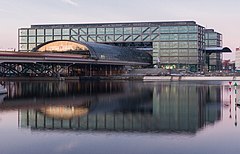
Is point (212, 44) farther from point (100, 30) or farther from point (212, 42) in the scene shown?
point (100, 30)

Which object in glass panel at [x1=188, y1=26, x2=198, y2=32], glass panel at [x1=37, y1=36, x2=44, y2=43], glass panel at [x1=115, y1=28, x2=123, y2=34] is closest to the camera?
glass panel at [x1=188, y1=26, x2=198, y2=32]

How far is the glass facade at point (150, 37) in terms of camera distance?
508 feet

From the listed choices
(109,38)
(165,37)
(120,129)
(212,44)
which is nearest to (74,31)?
(109,38)

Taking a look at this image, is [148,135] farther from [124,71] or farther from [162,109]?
[124,71]

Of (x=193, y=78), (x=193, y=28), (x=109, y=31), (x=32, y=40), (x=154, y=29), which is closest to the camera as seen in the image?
(x=193, y=78)

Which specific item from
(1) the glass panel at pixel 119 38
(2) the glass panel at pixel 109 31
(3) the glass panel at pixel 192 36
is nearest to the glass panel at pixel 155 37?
(3) the glass panel at pixel 192 36

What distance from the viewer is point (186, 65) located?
157750 millimetres

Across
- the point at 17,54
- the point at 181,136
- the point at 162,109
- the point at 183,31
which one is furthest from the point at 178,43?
the point at 181,136

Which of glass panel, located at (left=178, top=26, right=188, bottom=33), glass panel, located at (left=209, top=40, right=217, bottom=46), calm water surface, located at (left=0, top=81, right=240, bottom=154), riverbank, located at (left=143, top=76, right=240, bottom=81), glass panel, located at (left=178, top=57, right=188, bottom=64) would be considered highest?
glass panel, located at (left=178, top=26, right=188, bottom=33)

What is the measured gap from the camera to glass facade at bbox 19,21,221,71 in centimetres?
15488

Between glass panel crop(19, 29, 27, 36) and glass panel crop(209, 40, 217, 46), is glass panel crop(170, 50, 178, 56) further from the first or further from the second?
glass panel crop(19, 29, 27, 36)

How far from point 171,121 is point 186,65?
13080 cm

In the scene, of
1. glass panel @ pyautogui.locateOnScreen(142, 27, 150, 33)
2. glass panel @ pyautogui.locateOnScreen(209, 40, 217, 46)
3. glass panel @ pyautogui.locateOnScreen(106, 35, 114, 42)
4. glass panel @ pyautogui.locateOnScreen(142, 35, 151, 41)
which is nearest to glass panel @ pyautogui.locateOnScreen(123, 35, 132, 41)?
glass panel @ pyautogui.locateOnScreen(106, 35, 114, 42)

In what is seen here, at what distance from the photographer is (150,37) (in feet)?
520
